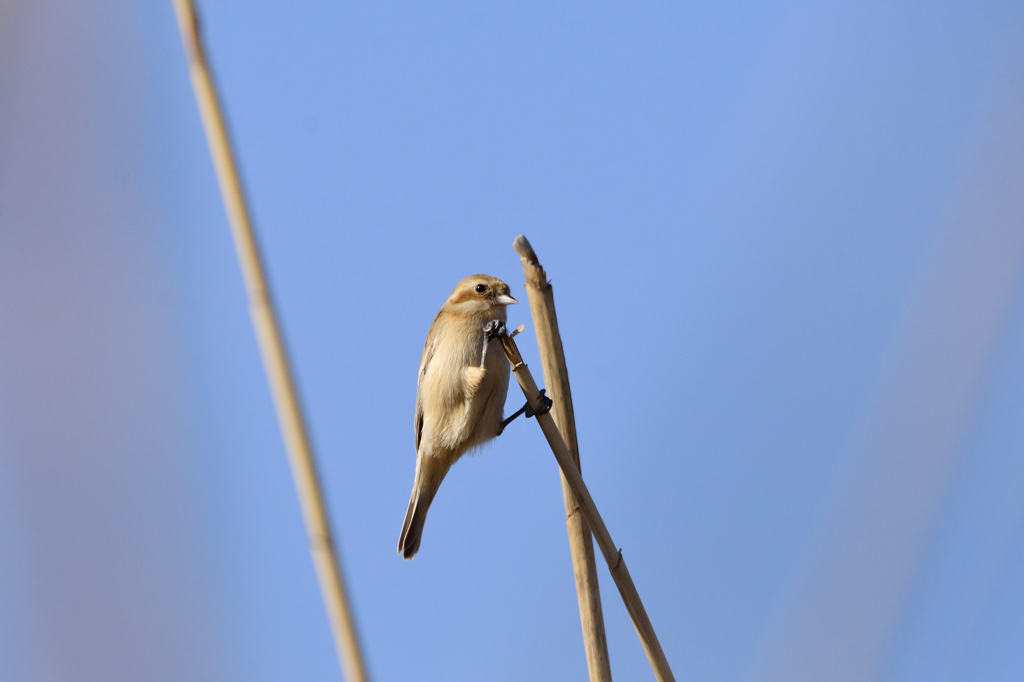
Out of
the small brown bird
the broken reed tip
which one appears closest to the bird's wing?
the small brown bird

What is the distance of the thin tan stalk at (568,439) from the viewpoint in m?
2.42

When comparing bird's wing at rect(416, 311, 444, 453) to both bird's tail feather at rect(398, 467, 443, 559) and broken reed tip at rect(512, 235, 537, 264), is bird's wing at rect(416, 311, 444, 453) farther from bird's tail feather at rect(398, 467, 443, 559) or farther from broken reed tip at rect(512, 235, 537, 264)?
broken reed tip at rect(512, 235, 537, 264)

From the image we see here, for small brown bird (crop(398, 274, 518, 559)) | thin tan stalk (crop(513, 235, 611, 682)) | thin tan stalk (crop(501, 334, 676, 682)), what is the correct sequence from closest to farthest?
thin tan stalk (crop(501, 334, 676, 682))
thin tan stalk (crop(513, 235, 611, 682))
small brown bird (crop(398, 274, 518, 559))

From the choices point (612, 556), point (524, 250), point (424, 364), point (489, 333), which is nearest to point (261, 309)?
point (524, 250)

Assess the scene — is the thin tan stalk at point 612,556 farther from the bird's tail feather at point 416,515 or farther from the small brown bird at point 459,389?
the bird's tail feather at point 416,515

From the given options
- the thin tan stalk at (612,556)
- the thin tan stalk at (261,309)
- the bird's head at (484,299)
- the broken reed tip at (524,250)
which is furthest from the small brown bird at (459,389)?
the thin tan stalk at (261,309)

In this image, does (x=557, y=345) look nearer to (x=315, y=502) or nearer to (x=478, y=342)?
(x=315, y=502)

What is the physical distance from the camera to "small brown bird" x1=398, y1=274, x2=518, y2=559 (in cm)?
449

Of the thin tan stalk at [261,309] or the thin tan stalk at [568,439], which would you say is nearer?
the thin tan stalk at [261,309]

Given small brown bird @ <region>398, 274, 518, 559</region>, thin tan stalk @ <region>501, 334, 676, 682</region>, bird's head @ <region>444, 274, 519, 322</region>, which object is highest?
bird's head @ <region>444, 274, 519, 322</region>

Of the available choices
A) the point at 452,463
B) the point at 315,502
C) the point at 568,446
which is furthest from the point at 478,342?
the point at 315,502

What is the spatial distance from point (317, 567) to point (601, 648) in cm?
94

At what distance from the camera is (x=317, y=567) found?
1931 mm

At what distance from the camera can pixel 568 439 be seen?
2598 mm
